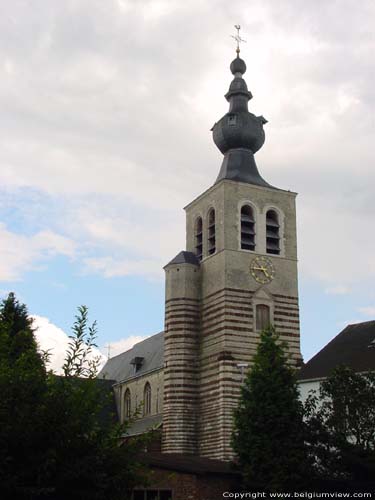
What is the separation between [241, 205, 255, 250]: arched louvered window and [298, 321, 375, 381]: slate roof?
10.6 m

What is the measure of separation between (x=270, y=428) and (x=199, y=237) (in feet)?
81.8

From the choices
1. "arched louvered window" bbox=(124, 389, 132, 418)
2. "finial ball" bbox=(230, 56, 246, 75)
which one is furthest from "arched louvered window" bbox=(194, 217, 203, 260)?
"arched louvered window" bbox=(124, 389, 132, 418)

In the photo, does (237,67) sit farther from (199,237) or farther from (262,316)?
(262,316)

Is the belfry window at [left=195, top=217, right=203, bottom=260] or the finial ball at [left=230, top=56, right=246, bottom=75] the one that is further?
the finial ball at [left=230, top=56, right=246, bottom=75]

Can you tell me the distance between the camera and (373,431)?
2580 centimetres

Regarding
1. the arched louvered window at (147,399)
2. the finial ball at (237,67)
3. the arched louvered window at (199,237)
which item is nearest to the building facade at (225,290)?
the arched louvered window at (199,237)

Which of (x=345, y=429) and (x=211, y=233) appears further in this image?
(x=211, y=233)

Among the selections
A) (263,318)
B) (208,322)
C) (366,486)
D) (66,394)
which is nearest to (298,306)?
(263,318)

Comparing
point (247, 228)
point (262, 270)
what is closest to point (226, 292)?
point (262, 270)

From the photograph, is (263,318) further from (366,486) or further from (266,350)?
(366,486)

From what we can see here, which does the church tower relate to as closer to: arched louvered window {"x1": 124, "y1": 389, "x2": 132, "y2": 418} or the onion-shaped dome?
the onion-shaped dome

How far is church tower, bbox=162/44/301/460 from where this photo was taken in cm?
4444

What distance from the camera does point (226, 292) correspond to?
45.2 metres

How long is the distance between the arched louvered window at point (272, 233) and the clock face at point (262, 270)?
4.74 ft
